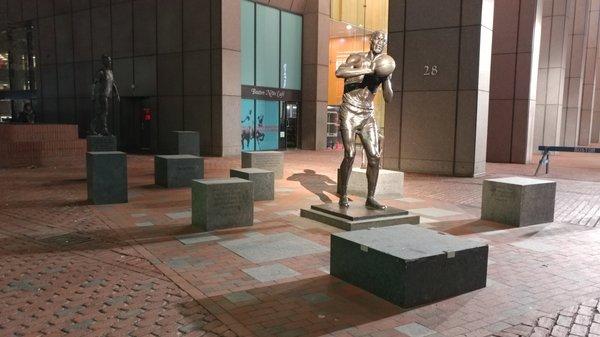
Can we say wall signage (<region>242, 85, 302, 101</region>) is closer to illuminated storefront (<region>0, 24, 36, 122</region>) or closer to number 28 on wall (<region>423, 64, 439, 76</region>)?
number 28 on wall (<region>423, 64, 439, 76</region>)

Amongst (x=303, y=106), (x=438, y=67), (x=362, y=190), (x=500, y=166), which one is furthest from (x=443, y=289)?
(x=303, y=106)

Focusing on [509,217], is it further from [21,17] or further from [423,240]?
[21,17]

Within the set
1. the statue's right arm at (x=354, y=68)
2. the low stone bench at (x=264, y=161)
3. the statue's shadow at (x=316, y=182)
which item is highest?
the statue's right arm at (x=354, y=68)

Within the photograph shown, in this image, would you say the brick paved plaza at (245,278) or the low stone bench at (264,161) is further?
the low stone bench at (264,161)

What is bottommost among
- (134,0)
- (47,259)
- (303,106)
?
(47,259)

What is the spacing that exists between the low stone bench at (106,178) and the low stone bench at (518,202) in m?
6.85

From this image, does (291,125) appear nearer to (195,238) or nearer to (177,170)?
(177,170)

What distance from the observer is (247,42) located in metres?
22.1

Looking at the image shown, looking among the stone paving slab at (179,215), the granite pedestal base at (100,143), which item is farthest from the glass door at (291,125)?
the stone paving slab at (179,215)

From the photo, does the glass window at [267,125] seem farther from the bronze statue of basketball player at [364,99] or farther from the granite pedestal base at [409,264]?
the granite pedestal base at [409,264]

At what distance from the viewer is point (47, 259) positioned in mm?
6047

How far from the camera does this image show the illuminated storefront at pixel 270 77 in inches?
878

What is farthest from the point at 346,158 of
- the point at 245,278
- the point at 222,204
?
the point at 245,278

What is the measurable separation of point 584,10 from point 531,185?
92.5 ft
